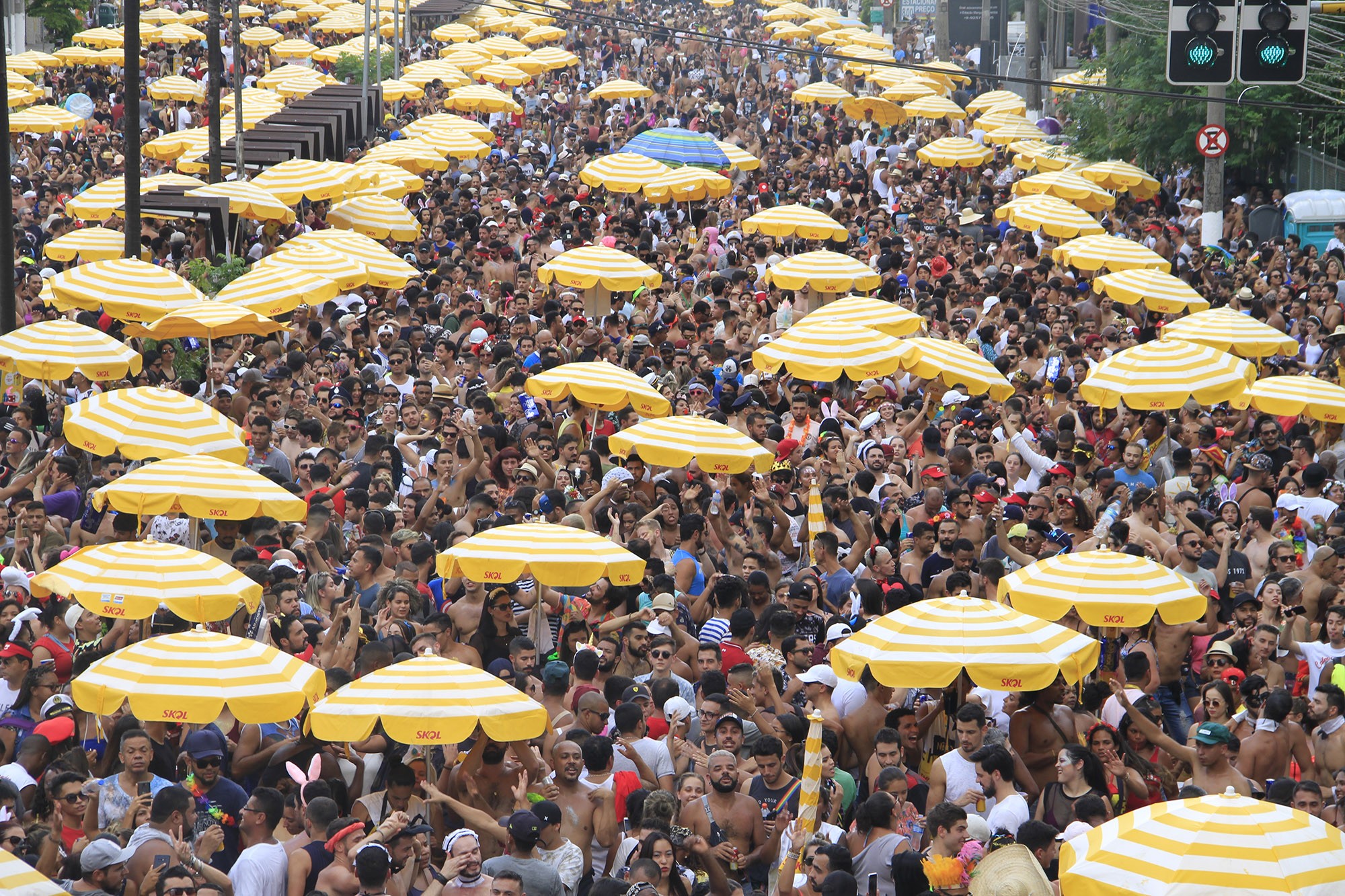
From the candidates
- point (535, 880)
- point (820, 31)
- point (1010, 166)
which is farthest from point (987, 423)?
point (820, 31)

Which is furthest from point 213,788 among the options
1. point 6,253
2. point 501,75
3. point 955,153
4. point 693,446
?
point 501,75

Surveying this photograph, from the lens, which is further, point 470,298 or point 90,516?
point 470,298

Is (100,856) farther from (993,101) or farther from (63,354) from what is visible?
(993,101)

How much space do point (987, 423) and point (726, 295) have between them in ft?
20.4

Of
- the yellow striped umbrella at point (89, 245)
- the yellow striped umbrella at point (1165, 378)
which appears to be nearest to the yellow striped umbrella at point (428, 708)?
the yellow striped umbrella at point (1165, 378)

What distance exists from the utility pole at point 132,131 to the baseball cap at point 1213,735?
48.4ft

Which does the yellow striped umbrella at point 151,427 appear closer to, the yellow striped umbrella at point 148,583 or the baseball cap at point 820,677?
the yellow striped umbrella at point 148,583

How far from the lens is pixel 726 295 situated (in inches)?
789

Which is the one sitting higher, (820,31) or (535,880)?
(820,31)

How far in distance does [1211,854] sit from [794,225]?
15.6 metres

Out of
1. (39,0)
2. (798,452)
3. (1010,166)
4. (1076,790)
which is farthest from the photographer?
(39,0)

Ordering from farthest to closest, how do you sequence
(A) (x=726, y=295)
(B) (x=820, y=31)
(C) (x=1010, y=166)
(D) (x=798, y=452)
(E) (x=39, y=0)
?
(B) (x=820, y=31), (E) (x=39, y=0), (C) (x=1010, y=166), (A) (x=726, y=295), (D) (x=798, y=452)

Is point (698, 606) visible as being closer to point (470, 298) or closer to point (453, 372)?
point (453, 372)

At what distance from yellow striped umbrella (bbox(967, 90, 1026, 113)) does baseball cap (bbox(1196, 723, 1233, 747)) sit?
2798 cm
